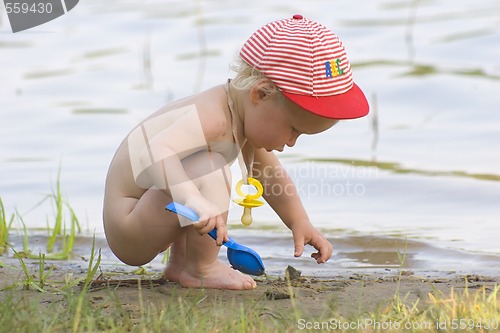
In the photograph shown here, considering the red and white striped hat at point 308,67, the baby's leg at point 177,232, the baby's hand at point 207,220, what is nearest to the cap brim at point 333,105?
the red and white striped hat at point 308,67

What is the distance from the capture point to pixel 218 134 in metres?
3.41

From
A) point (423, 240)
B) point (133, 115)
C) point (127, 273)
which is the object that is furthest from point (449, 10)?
point (127, 273)

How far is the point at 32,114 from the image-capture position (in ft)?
24.9

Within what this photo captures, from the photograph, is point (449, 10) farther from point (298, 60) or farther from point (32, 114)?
point (298, 60)

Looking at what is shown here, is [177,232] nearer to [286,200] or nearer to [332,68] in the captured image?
[286,200]

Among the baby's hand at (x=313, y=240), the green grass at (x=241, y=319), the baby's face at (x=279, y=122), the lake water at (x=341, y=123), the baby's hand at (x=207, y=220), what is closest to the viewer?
the green grass at (x=241, y=319)

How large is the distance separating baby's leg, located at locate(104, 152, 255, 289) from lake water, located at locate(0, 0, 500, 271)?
237 millimetres

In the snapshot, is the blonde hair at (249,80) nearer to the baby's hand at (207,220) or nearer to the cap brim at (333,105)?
the cap brim at (333,105)

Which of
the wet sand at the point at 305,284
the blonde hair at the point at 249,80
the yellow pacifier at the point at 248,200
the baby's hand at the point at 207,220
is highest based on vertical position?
the blonde hair at the point at 249,80

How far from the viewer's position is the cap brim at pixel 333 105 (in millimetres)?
3283

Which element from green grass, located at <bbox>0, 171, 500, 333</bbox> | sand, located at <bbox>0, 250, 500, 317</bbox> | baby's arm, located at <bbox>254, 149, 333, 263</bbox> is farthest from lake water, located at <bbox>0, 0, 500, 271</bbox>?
green grass, located at <bbox>0, 171, 500, 333</bbox>

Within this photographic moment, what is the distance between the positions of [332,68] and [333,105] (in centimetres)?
13

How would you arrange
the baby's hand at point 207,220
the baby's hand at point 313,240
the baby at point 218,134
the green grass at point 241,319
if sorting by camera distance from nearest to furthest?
the green grass at point 241,319, the baby's hand at point 207,220, the baby at point 218,134, the baby's hand at point 313,240

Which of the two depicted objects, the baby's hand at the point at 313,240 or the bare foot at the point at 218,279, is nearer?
the bare foot at the point at 218,279
